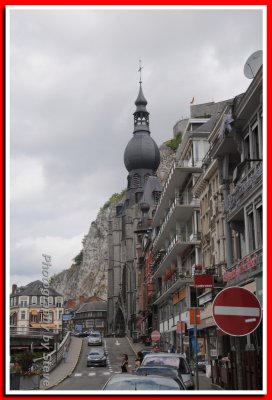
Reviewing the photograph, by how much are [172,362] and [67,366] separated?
26656 mm

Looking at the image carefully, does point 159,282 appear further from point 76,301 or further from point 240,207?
point 76,301

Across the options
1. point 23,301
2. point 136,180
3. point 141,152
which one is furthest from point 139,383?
point 141,152

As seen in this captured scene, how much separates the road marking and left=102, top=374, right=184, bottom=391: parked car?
328cm

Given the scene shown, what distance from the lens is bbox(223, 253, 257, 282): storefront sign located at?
1880 cm

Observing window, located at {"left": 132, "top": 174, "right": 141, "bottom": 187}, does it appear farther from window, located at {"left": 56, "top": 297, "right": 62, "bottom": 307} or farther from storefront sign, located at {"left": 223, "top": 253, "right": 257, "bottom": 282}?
storefront sign, located at {"left": 223, "top": 253, "right": 257, "bottom": 282}

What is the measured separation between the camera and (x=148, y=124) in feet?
405

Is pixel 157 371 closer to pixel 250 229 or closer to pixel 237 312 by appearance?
pixel 250 229

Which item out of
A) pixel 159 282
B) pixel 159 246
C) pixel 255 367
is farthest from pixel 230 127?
pixel 159 282

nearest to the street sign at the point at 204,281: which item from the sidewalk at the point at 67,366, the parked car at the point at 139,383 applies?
the sidewalk at the point at 67,366

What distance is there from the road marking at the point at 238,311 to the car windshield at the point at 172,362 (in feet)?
33.7

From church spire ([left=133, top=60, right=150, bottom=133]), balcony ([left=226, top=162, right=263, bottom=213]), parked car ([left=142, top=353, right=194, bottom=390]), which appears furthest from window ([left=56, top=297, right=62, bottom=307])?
parked car ([left=142, top=353, right=194, bottom=390])

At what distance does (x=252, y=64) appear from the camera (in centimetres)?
1928

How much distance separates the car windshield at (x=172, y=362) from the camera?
1814 cm

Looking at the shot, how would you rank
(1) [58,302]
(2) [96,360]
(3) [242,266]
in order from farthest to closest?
(1) [58,302] → (2) [96,360] → (3) [242,266]
